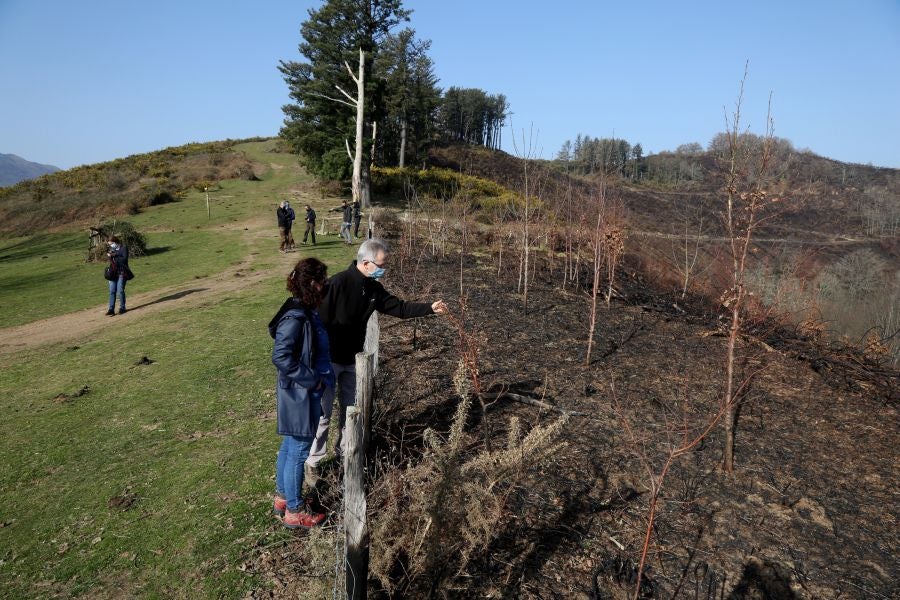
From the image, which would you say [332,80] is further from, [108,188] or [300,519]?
[300,519]

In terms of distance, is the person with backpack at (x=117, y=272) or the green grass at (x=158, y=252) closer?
the person with backpack at (x=117, y=272)

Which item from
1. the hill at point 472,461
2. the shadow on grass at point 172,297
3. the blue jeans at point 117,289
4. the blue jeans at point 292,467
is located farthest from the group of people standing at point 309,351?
the shadow on grass at point 172,297

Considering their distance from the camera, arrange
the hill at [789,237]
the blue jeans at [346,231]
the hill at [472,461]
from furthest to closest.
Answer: the blue jeans at [346,231] → the hill at [789,237] → the hill at [472,461]

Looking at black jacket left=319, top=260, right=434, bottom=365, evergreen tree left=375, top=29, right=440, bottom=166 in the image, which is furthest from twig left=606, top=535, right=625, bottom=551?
evergreen tree left=375, top=29, right=440, bottom=166

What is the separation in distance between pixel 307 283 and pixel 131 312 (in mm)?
9045

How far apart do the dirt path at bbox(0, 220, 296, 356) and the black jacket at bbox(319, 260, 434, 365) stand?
749cm

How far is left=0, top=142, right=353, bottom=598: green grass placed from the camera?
3234 millimetres

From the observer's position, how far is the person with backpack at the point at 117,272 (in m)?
9.79

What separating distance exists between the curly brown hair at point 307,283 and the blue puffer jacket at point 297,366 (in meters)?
0.06

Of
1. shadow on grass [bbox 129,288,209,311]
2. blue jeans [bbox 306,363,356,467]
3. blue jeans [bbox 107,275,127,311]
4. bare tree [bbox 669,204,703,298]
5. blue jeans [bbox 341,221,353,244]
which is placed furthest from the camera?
blue jeans [bbox 341,221,353,244]

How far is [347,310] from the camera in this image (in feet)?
12.3

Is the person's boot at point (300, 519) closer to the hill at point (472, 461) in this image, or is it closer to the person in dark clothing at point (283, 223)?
the hill at point (472, 461)

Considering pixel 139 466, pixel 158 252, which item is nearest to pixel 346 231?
pixel 158 252

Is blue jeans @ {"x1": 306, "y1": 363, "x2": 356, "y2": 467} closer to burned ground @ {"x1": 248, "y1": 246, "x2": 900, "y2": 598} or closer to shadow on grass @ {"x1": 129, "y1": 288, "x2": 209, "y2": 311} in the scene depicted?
burned ground @ {"x1": 248, "y1": 246, "x2": 900, "y2": 598}
